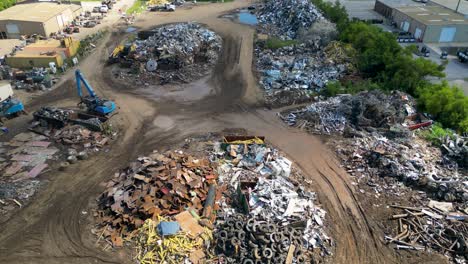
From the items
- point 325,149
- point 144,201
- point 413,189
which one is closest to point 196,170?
point 144,201

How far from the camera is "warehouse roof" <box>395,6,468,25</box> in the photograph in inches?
1742

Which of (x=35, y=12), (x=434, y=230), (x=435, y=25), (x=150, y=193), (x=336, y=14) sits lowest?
(x=434, y=230)

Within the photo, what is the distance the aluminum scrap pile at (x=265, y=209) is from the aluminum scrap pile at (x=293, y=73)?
9.37 meters

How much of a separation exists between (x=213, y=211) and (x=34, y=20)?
131 ft

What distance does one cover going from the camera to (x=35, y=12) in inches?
1869

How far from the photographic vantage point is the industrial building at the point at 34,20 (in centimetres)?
4400

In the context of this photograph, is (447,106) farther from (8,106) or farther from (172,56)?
(8,106)

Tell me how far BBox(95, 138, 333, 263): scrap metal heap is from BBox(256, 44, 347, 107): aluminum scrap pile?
409 inches

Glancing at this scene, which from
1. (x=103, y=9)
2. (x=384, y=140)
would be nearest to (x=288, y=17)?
(x=103, y=9)

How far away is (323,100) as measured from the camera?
1215 inches

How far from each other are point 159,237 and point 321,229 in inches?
338

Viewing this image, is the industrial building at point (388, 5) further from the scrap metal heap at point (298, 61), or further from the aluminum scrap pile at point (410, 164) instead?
the aluminum scrap pile at point (410, 164)

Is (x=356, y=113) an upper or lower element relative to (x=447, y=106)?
lower

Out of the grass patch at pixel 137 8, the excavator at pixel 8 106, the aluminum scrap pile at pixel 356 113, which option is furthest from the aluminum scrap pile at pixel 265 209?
the grass patch at pixel 137 8
